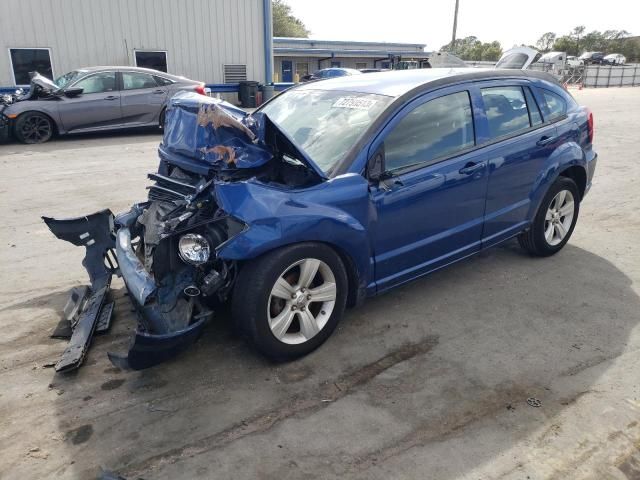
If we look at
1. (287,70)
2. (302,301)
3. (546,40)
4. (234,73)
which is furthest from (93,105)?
(546,40)

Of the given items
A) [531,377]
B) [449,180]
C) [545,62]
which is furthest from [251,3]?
[545,62]

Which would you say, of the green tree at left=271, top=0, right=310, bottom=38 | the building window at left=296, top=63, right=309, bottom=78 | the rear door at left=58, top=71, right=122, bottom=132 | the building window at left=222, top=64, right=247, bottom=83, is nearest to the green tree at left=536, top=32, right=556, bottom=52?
the green tree at left=271, top=0, right=310, bottom=38

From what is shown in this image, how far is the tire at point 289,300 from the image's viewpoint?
298 cm

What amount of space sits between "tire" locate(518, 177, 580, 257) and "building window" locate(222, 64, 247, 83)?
15.8m

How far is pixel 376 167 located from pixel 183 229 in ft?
4.21

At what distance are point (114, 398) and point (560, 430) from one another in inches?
95.6

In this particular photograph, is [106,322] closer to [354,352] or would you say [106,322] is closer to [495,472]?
[354,352]

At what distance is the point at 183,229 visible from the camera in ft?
9.83

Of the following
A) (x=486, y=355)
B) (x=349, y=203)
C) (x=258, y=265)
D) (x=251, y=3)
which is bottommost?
(x=486, y=355)

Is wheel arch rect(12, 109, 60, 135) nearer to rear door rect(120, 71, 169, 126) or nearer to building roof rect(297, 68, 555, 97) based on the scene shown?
rear door rect(120, 71, 169, 126)

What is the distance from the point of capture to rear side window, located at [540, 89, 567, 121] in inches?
183

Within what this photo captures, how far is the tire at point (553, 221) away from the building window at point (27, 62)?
15.6m

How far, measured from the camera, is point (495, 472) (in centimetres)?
245

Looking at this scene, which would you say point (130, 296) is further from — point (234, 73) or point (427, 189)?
point (234, 73)
